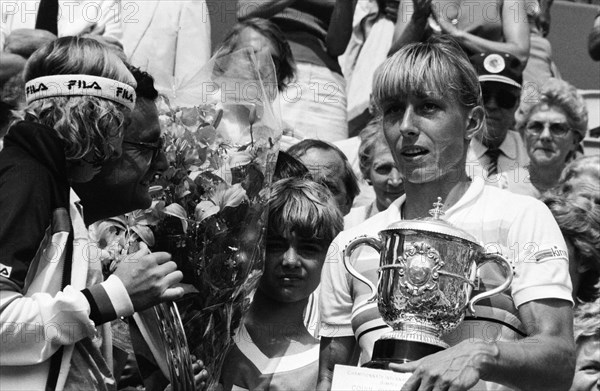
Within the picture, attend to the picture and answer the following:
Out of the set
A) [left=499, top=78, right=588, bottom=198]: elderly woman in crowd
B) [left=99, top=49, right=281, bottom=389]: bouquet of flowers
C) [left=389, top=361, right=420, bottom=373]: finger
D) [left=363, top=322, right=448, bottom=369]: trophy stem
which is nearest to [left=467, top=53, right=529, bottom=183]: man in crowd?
[left=499, top=78, right=588, bottom=198]: elderly woman in crowd

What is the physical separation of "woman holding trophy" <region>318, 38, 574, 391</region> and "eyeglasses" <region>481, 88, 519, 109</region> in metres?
2.44

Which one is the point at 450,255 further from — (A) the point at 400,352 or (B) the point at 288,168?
(B) the point at 288,168

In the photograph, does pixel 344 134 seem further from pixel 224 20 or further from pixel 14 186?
pixel 14 186

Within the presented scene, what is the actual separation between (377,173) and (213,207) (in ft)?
5.39

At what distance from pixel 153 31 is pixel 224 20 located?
196 centimetres

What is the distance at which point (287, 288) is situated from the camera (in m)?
4.66

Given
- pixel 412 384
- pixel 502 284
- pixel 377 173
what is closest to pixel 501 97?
pixel 377 173

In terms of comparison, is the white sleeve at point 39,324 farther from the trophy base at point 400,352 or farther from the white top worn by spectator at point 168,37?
the white top worn by spectator at point 168,37

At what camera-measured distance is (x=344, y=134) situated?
6.84 m

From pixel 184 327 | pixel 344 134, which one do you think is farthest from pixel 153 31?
pixel 184 327

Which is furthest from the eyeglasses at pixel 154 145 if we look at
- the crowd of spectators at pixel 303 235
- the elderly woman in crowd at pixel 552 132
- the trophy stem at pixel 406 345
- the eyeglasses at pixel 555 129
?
the eyeglasses at pixel 555 129

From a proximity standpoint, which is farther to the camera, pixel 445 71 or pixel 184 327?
pixel 184 327

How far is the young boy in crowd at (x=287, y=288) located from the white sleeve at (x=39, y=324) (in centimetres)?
Answer: 107

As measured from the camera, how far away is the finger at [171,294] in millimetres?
3711
